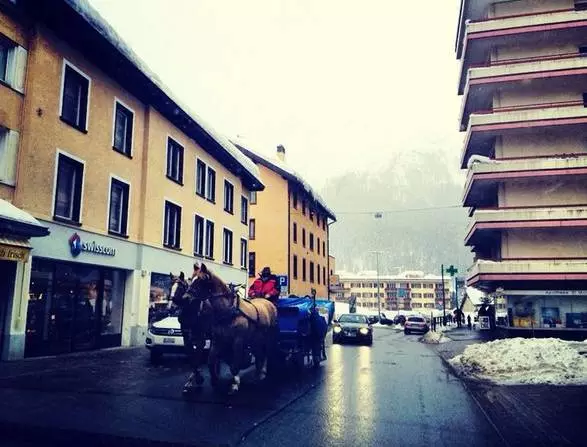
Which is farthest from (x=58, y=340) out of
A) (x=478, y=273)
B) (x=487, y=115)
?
(x=487, y=115)

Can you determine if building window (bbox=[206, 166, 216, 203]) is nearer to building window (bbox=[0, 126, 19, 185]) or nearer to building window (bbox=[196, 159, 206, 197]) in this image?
building window (bbox=[196, 159, 206, 197])

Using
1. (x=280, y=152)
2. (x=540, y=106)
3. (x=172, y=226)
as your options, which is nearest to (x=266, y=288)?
(x=172, y=226)

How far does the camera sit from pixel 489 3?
107 ft

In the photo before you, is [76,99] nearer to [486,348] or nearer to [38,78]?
[38,78]

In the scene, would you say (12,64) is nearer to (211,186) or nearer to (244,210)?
(211,186)

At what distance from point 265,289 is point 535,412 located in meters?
6.75

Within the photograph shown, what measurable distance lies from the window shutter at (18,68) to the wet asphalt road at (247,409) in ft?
27.5

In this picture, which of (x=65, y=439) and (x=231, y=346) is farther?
(x=231, y=346)

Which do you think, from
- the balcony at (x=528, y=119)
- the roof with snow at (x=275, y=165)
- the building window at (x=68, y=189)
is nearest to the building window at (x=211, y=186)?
the building window at (x=68, y=189)

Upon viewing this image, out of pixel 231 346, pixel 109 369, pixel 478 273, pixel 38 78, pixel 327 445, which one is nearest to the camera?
pixel 327 445

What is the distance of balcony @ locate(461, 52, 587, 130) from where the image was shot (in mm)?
29328

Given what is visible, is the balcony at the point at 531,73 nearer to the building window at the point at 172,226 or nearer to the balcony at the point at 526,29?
the balcony at the point at 526,29

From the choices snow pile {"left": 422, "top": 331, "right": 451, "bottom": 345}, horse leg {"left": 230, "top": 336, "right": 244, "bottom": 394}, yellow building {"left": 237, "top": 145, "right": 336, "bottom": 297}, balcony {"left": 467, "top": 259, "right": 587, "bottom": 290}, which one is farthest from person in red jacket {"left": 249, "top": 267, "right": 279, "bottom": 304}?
yellow building {"left": 237, "top": 145, "right": 336, "bottom": 297}

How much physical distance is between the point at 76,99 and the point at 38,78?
2289 millimetres
